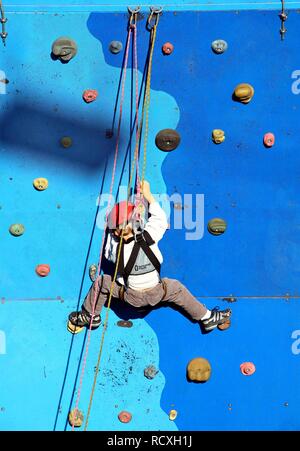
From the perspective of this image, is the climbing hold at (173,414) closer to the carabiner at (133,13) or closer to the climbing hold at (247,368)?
the climbing hold at (247,368)

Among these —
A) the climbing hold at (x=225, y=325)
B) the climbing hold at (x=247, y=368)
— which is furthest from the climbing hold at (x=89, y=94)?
the climbing hold at (x=247, y=368)

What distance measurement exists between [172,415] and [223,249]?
0.89 metres

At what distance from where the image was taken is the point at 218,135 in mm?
2910

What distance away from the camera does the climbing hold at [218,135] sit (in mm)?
2912

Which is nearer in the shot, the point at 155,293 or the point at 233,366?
the point at 155,293

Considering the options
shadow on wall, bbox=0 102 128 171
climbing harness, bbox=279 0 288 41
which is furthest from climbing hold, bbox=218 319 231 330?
climbing harness, bbox=279 0 288 41

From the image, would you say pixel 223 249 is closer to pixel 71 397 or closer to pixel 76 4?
pixel 71 397

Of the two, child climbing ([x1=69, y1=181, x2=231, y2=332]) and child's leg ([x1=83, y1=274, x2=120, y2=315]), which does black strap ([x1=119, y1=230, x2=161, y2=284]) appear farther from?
child's leg ([x1=83, y1=274, x2=120, y2=315])

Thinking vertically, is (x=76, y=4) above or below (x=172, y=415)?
above

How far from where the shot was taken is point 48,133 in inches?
116

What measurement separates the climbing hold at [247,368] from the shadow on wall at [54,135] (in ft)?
4.12

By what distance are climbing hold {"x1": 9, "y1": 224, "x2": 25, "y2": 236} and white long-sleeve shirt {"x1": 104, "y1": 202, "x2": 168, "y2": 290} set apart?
0.45m

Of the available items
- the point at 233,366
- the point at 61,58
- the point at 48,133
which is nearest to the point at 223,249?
the point at 233,366
